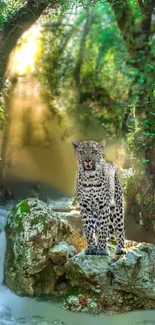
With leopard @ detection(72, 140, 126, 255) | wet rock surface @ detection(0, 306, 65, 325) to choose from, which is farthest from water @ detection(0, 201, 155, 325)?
leopard @ detection(72, 140, 126, 255)

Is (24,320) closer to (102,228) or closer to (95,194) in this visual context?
(102,228)

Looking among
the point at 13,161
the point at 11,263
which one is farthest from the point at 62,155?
the point at 11,263

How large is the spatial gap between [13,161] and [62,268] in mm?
5126

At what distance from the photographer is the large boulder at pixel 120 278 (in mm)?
5137

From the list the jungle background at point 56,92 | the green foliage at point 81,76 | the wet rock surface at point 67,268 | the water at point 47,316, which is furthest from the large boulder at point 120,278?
the green foliage at point 81,76

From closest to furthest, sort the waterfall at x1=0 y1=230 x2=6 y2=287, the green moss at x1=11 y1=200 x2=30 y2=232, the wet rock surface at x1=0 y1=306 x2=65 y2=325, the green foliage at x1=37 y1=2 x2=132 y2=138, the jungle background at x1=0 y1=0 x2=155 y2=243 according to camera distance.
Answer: the wet rock surface at x1=0 y1=306 x2=65 y2=325 → the green moss at x1=11 y1=200 x2=30 y2=232 → the waterfall at x1=0 y1=230 x2=6 y2=287 → the jungle background at x1=0 y1=0 x2=155 y2=243 → the green foliage at x1=37 y1=2 x2=132 y2=138

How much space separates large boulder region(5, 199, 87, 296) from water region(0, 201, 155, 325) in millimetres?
146

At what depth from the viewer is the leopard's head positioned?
5141mm

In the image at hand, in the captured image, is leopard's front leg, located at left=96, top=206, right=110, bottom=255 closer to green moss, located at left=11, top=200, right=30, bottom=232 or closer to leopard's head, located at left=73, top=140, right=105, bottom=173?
leopard's head, located at left=73, top=140, right=105, bottom=173

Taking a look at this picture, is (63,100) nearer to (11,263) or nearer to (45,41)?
(45,41)

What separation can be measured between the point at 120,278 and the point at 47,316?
852mm

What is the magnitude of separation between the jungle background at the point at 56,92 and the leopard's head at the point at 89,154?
3.04 m

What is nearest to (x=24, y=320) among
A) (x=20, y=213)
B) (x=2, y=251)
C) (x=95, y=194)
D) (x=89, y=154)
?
(x=2, y=251)

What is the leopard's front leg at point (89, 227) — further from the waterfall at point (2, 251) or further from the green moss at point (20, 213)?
the waterfall at point (2, 251)
